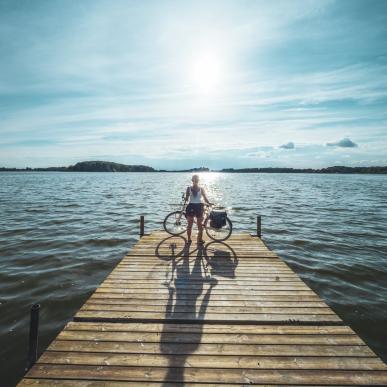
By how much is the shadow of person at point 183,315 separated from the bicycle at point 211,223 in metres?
2.17

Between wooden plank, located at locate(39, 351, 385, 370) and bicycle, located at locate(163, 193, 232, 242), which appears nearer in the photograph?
wooden plank, located at locate(39, 351, 385, 370)

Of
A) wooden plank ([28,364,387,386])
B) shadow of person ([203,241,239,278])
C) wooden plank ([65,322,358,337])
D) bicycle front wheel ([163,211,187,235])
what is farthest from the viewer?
bicycle front wheel ([163,211,187,235])

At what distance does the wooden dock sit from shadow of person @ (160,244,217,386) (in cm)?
2

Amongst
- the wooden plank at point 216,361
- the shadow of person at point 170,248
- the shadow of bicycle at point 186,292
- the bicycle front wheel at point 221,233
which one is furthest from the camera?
the bicycle front wheel at point 221,233

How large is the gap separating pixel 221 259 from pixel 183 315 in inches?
145

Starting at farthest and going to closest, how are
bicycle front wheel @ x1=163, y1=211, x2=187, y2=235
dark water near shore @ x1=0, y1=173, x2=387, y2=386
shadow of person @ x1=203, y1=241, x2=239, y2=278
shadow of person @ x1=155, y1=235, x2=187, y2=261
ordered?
bicycle front wheel @ x1=163, y1=211, x2=187, y2=235 → shadow of person @ x1=155, y1=235, x2=187, y2=261 → shadow of person @ x1=203, y1=241, x2=239, y2=278 → dark water near shore @ x1=0, y1=173, x2=387, y2=386

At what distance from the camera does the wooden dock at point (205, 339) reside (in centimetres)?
372

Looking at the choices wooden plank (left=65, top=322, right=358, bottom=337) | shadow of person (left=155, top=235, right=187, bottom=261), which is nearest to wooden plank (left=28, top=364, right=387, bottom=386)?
wooden plank (left=65, top=322, right=358, bottom=337)

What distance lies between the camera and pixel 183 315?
530 centimetres

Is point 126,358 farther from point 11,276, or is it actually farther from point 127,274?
point 11,276

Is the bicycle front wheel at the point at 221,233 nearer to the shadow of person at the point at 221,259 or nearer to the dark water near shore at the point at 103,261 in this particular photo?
A: the shadow of person at the point at 221,259

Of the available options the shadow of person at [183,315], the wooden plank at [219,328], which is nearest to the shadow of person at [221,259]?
the shadow of person at [183,315]

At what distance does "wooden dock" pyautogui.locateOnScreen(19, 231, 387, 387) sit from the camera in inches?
147

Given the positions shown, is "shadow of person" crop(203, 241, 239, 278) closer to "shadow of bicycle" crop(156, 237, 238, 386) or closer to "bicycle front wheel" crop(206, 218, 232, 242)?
"shadow of bicycle" crop(156, 237, 238, 386)
